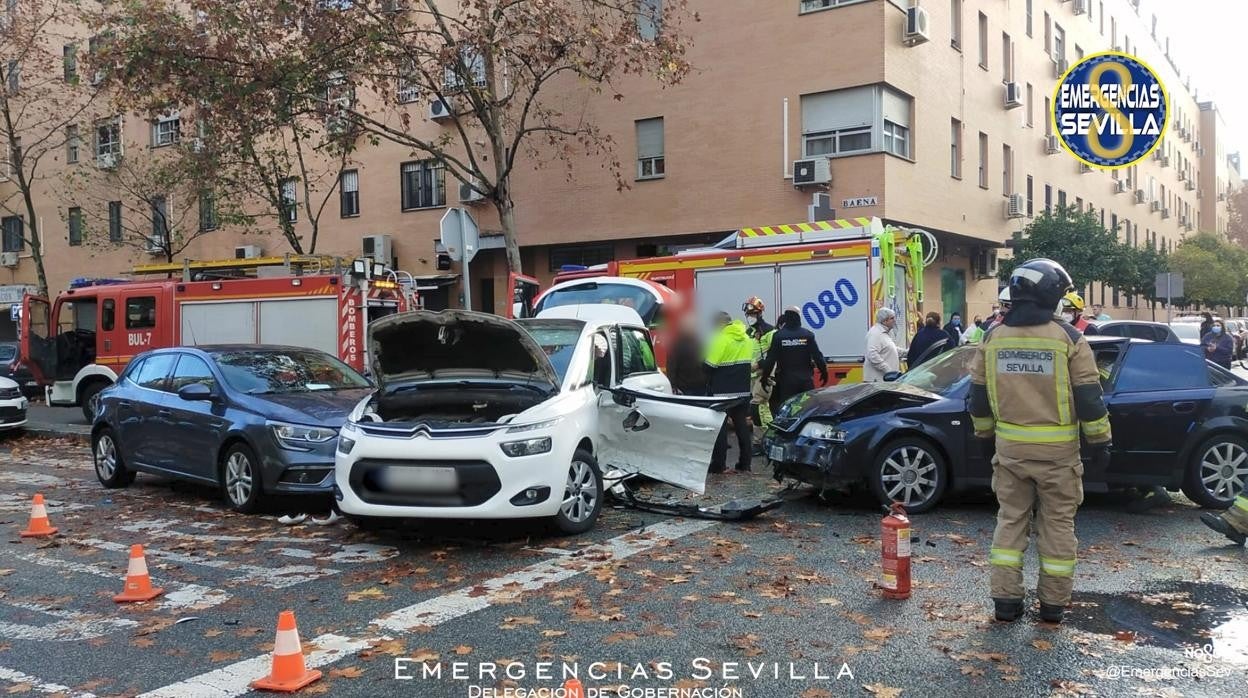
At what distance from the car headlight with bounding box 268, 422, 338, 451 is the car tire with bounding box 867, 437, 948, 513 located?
15.0 ft

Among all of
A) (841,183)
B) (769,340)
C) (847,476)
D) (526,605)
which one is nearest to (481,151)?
(841,183)

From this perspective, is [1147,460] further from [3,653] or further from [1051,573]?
[3,653]

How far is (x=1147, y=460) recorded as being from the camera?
774 centimetres

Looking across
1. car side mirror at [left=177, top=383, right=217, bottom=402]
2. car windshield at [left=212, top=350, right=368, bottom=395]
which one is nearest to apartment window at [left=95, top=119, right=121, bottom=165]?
car windshield at [left=212, top=350, right=368, bottom=395]

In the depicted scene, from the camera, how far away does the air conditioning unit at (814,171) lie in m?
18.5

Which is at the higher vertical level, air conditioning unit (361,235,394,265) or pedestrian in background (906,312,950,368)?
air conditioning unit (361,235,394,265)

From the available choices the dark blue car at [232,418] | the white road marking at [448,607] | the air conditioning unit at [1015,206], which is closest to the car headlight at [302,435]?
the dark blue car at [232,418]

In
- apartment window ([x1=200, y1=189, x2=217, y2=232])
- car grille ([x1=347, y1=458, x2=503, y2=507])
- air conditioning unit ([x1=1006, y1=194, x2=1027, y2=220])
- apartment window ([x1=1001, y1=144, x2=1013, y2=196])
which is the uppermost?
apartment window ([x1=1001, y1=144, x2=1013, y2=196])

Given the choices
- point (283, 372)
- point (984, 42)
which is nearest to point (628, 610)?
point (283, 372)

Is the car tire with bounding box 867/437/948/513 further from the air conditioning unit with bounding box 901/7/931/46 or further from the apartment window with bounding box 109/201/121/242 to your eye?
the apartment window with bounding box 109/201/121/242

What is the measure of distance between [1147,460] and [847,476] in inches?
96.0

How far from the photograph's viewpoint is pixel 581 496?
716 cm

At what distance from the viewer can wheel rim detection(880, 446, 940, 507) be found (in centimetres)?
782

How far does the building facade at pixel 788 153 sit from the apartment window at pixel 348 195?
0.06m
